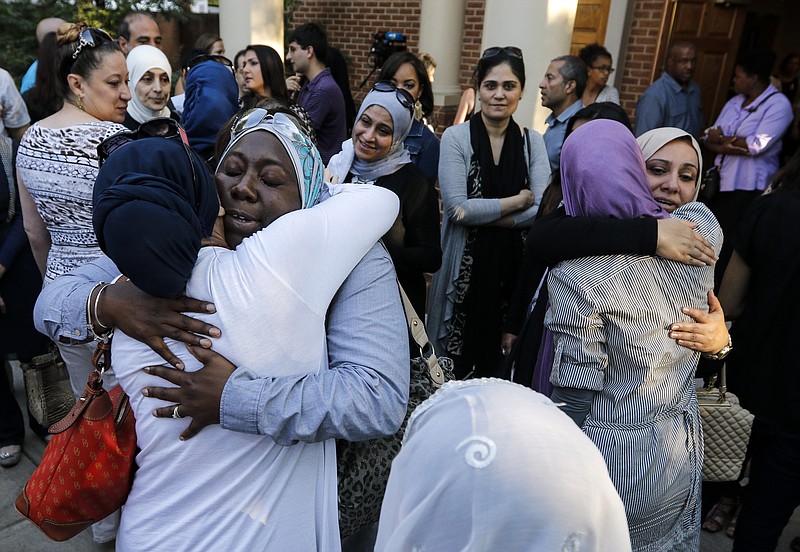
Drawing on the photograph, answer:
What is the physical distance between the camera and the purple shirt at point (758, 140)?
18.5 ft

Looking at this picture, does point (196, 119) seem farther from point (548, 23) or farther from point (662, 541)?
point (662, 541)

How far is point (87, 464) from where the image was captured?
1.34 meters

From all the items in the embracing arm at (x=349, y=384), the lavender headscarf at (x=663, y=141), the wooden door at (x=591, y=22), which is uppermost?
the wooden door at (x=591, y=22)

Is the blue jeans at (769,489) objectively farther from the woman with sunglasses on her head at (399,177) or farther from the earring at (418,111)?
the earring at (418,111)

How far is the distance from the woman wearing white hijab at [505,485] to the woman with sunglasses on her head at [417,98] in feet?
11.1

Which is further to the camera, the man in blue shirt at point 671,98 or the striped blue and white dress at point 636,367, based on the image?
the man in blue shirt at point 671,98

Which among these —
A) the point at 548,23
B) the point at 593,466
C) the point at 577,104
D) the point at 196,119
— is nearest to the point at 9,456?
the point at 196,119

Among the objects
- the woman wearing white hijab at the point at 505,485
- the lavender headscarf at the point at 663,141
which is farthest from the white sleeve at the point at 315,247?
the lavender headscarf at the point at 663,141

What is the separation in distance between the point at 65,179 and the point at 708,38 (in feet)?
27.0

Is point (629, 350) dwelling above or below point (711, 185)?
above

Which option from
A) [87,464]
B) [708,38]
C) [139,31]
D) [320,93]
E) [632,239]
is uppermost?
[708,38]

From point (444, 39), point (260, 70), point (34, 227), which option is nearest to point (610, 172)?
point (34, 227)

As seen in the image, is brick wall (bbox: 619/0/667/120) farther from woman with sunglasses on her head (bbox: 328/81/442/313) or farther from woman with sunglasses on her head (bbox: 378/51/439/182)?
woman with sunglasses on her head (bbox: 328/81/442/313)

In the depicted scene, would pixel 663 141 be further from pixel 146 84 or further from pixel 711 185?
pixel 711 185
